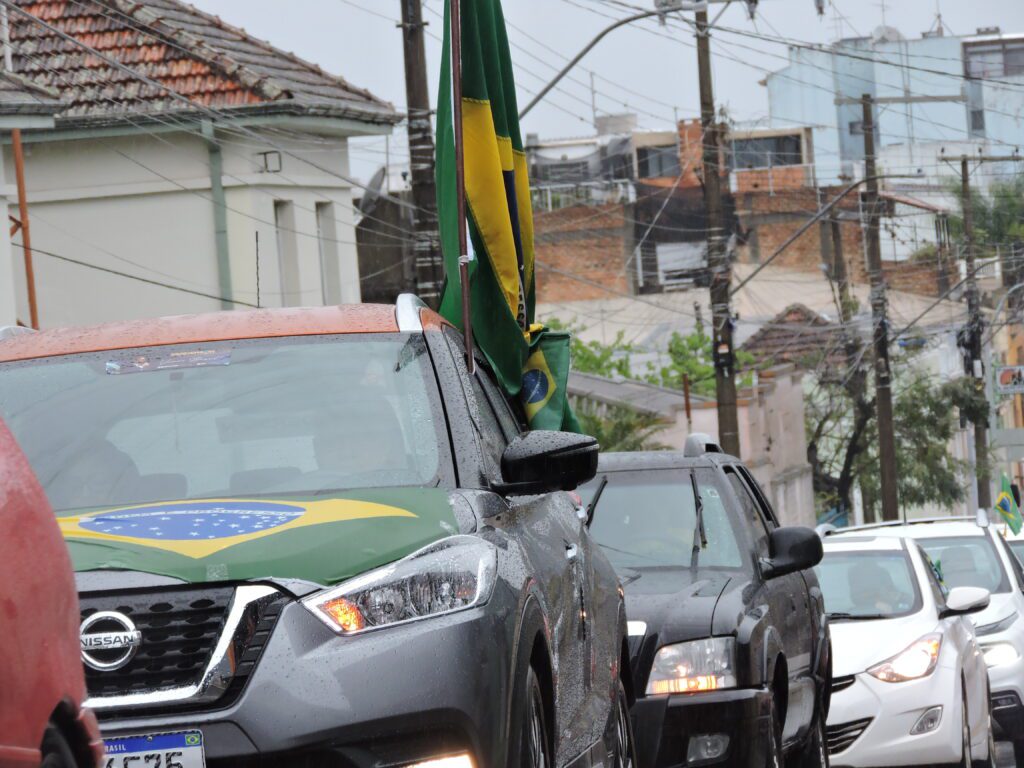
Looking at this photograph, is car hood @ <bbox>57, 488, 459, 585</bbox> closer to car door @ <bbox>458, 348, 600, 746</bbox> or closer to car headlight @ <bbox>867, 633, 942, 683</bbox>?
car door @ <bbox>458, 348, 600, 746</bbox>

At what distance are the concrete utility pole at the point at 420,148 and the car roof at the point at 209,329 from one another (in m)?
11.3

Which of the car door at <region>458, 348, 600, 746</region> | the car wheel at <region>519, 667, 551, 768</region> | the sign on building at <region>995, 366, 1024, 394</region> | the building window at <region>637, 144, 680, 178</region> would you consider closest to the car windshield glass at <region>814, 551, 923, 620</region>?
the car door at <region>458, 348, 600, 746</region>

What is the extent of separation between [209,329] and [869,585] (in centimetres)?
755

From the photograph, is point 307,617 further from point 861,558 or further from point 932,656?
point 861,558

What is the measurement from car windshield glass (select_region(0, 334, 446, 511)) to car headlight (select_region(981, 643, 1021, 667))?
9633 millimetres

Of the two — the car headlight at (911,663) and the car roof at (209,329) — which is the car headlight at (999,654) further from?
the car roof at (209,329)

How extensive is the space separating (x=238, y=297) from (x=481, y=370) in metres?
17.8

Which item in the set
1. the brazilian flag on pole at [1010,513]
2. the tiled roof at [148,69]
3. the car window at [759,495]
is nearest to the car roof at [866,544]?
the car window at [759,495]

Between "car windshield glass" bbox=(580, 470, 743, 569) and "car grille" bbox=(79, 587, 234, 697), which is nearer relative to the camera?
"car grille" bbox=(79, 587, 234, 697)

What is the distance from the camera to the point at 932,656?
11.2m

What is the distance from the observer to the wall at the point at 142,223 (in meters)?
23.7

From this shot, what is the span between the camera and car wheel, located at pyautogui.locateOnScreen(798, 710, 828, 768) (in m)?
9.70

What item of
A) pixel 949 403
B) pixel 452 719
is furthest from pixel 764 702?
pixel 949 403

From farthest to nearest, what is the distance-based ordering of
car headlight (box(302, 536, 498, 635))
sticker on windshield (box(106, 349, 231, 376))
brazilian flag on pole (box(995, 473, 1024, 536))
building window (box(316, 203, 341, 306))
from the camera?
A: building window (box(316, 203, 341, 306)), brazilian flag on pole (box(995, 473, 1024, 536)), sticker on windshield (box(106, 349, 231, 376)), car headlight (box(302, 536, 498, 635))
